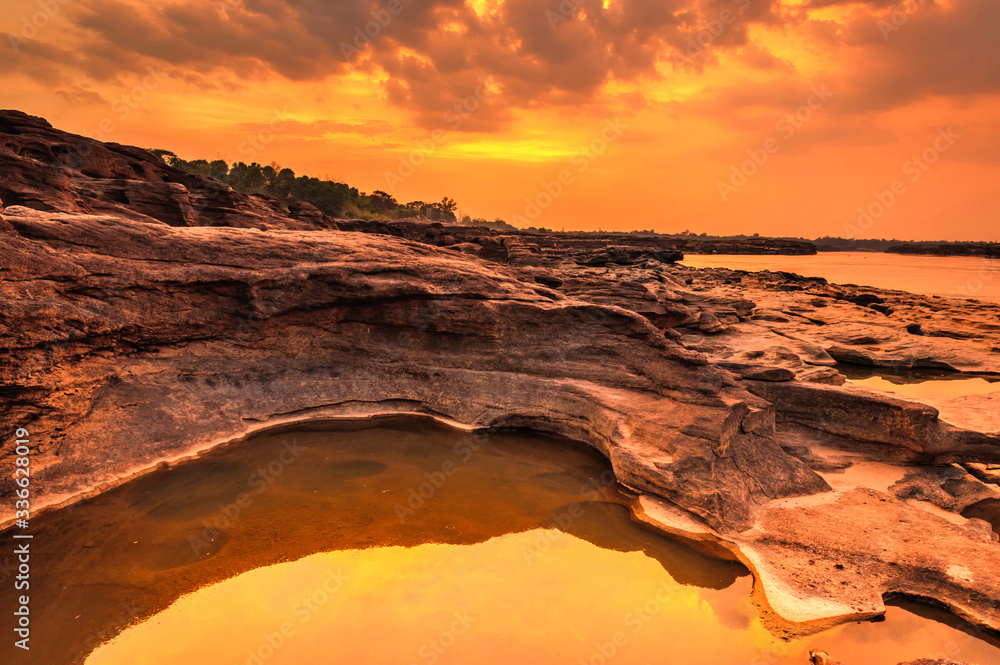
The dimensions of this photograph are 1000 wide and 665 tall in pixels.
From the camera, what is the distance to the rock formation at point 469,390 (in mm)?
6078

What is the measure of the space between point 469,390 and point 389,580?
15.9ft

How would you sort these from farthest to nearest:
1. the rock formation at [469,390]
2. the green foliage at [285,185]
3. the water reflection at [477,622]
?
the green foliage at [285,185] → the rock formation at [469,390] → the water reflection at [477,622]

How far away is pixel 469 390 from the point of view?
9.99m

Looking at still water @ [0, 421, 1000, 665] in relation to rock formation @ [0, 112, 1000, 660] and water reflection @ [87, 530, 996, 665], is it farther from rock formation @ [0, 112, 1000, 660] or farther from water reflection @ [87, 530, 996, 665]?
rock formation @ [0, 112, 1000, 660]

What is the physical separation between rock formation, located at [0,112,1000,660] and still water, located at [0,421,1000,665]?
0.45m

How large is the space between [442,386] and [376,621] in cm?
565

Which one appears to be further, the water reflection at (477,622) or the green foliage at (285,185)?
the green foliage at (285,185)

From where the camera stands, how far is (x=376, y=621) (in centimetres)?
481

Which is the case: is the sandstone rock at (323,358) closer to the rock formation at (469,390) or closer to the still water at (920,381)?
the rock formation at (469,390)

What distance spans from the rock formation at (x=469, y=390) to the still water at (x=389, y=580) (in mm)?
446

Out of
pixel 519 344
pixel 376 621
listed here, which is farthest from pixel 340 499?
pixel 519 344

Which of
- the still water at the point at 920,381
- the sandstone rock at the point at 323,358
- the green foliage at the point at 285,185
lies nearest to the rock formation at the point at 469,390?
the sandstone rock at the point at 323,358

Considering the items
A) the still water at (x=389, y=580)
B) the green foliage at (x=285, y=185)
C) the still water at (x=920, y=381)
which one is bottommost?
the still water at (x=389, y=580)

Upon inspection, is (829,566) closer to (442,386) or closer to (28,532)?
(442,386)
